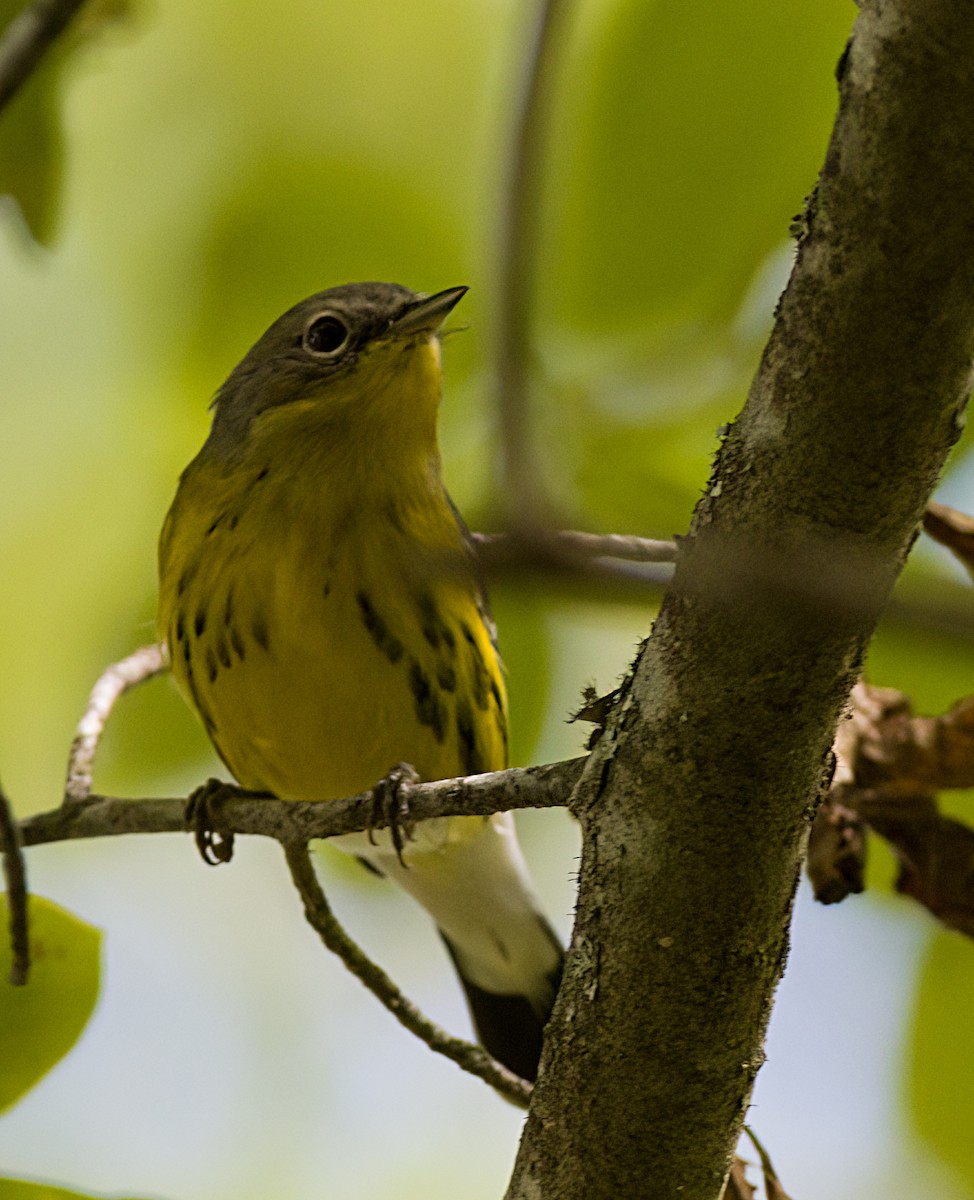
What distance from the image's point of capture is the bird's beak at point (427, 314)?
11.5 feet

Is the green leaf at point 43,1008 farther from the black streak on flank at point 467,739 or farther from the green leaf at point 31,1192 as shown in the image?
the black streak on flank at point 467,739

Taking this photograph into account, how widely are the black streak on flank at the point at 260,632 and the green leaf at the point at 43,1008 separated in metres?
1.02

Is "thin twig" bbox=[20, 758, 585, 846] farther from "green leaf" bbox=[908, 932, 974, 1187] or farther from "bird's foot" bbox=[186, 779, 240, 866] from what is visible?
"green leaf" bbox=[908, 932, 974, 1187]

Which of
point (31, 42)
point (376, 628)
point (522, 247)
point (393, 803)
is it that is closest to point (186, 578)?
point (376, 628)

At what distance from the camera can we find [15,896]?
2.65 m

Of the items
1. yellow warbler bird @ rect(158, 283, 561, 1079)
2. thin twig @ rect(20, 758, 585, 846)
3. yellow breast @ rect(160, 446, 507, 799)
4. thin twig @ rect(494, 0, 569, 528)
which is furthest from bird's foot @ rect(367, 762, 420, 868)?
thin twig @ rect(494, 0, 569, 528)

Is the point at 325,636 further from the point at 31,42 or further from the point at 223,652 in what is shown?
the point at 31,42

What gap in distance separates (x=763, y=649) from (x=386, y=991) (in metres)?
1.60

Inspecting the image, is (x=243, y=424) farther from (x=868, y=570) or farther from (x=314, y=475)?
(x=868, y=570)

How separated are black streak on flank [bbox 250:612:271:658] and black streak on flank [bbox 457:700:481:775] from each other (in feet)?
1.69

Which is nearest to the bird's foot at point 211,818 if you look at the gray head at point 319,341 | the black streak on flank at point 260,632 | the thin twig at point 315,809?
the thin twig at point 315,809

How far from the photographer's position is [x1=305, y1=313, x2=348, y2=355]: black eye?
3928mm

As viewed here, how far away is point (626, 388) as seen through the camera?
2936 mm

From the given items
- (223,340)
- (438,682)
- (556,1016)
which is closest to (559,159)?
(223,340)
